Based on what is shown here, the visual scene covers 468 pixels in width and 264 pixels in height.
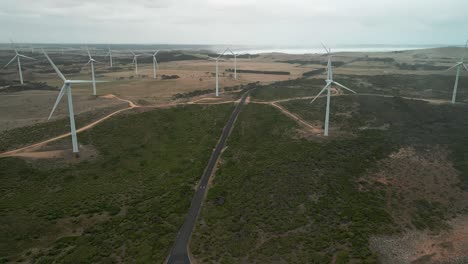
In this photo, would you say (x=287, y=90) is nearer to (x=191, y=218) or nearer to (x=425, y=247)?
(x=191, y=218)

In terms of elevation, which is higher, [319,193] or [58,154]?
[58,154]

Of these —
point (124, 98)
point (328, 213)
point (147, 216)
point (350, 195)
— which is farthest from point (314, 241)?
point (124, 98)

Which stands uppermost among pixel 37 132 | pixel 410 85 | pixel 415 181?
A: pixel 410 85

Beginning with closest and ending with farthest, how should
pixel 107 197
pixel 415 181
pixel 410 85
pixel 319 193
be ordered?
1. pixel 107 197
2. pixel 319 193
3. pixel 415 181
4. pixel 410 85

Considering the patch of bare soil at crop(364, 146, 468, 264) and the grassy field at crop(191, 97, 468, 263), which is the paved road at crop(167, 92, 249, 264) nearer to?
the grassy field at crop(191, 97, 468, 263)

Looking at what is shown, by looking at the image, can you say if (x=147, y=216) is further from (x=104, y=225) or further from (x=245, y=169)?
(x=245, y=169)

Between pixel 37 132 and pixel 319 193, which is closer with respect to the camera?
pixel 319 193

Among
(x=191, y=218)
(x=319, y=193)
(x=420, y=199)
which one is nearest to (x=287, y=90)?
(x=319, y=193)
